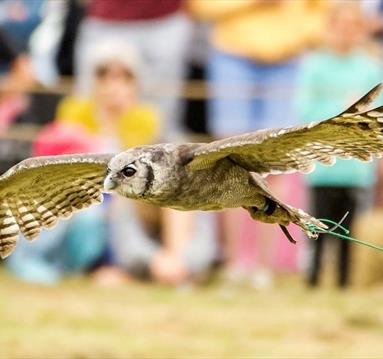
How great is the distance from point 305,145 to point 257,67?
5024 mm

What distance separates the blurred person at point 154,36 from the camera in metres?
11.4

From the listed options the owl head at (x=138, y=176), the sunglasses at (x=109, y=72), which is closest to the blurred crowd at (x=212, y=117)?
the sunglasses at (x=109, y=72)

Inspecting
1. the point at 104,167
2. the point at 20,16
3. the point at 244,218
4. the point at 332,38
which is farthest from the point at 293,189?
the point at 104,167

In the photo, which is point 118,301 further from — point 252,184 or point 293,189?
point 252,184

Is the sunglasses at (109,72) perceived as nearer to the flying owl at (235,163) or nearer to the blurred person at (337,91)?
the blurred person at (337,91)

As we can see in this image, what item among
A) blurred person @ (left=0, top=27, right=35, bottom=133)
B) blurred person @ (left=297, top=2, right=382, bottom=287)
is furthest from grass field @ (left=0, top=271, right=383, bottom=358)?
blurred person @ (left=0, top=27, right=35, bottom=133)

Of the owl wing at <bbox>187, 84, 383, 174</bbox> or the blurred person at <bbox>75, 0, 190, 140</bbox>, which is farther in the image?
the blurred person at <bbox>75, 0, 190, 140</bbox>

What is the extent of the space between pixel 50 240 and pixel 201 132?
1.64 meters

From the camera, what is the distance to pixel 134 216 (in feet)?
35.7

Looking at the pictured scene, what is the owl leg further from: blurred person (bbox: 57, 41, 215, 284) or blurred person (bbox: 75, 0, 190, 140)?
blurred person (bbox: 75, 0, 190, 140)

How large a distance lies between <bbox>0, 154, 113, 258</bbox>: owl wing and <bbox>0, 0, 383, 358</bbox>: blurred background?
232 centimetres

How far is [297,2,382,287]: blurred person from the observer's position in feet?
34.2

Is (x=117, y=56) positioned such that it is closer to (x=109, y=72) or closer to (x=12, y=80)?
(x=109, y=72)

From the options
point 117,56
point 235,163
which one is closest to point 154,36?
point 117,56
